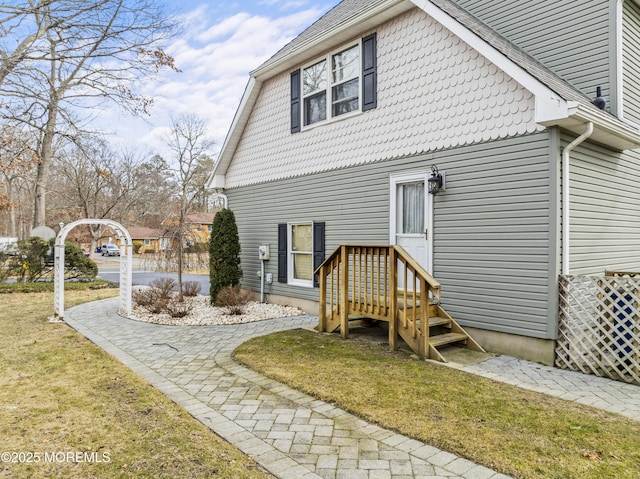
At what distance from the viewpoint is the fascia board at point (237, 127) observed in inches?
391

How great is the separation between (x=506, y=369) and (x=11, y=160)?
1411 cm

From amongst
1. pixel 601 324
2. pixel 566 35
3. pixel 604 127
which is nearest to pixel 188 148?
pixel 566 35

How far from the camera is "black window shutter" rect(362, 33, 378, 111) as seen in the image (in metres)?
7.31

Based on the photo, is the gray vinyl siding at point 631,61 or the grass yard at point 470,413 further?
the gray vinyl siding at point 631,61

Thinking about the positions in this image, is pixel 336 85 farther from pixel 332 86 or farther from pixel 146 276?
pixel 146 276

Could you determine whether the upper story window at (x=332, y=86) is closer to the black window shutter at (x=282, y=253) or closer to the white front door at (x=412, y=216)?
the white front door at (x=412, y=216)

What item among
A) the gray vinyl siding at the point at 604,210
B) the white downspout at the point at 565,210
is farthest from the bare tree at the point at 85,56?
the gray vinyl siding at the point at 604,210

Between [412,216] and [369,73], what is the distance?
9.06 feet

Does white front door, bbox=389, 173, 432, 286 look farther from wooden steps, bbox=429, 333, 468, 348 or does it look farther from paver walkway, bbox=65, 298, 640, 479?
paver walkway, bbox=65, 298, 640, 479

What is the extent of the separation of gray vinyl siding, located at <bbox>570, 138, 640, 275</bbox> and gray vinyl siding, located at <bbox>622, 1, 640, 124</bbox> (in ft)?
2.22

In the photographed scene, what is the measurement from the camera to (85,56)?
27.6 feet

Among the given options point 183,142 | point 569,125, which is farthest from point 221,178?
point 183,142

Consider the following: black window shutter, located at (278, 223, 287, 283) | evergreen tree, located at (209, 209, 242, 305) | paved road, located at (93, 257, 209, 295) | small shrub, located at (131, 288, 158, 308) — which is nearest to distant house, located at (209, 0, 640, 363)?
black window shutter, located at (278, 223, 287, 283)

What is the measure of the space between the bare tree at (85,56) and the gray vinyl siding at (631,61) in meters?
8.59
